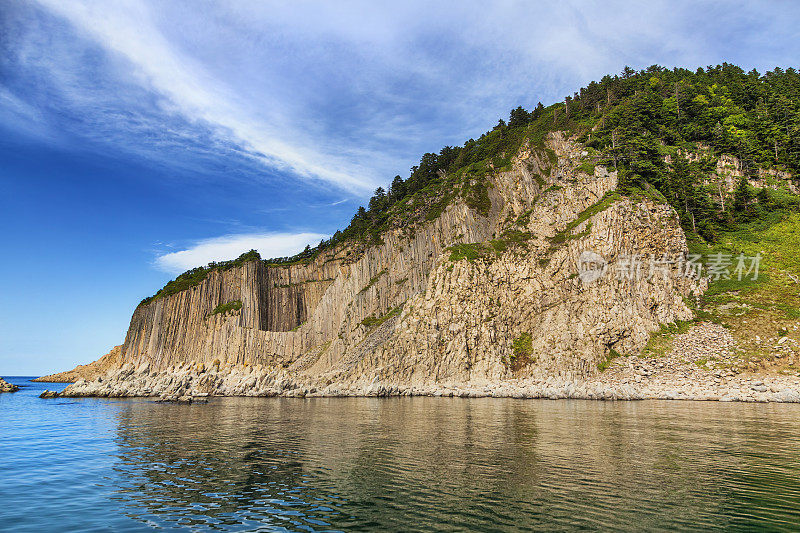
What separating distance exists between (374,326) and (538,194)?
4371 centimetres

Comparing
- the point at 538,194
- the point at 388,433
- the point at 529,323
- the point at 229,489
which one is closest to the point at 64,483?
the point at 229,489

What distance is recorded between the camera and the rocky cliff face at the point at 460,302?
67.9 m

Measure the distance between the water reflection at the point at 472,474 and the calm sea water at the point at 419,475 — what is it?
3.5 inches

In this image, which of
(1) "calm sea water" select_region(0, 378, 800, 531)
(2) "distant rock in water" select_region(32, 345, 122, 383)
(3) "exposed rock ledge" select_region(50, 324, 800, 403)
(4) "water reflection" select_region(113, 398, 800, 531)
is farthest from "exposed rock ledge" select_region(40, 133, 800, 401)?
(2) "distant rock in water" select_region(32, 345, 122, 383)

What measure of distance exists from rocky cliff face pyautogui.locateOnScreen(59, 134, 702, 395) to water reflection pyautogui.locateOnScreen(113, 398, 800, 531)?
3286 centimetres

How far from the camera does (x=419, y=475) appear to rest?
1889 cm

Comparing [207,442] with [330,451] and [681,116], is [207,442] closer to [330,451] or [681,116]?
[330,451]

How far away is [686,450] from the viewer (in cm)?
2266

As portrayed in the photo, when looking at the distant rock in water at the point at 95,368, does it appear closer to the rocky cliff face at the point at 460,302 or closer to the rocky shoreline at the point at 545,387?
the rocky cliff face at the point at 460,302

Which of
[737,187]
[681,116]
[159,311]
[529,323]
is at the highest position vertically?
[681,116]

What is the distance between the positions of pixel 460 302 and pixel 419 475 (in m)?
59.1

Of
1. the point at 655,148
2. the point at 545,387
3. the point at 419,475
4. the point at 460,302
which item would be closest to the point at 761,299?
the point at 545,387

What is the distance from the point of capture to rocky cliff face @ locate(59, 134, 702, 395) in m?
67.9

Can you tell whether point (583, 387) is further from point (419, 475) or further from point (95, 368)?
point (95, 368)
